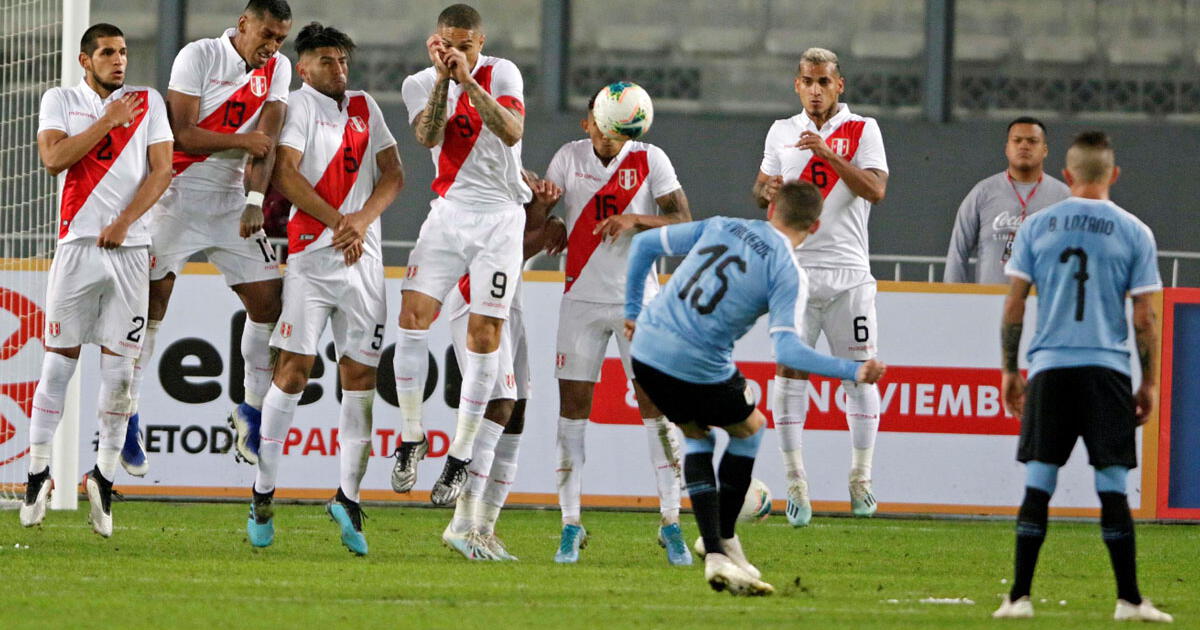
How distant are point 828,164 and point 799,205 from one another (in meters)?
2.88

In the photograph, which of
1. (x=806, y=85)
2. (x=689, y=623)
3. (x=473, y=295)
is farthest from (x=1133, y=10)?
(x=689, y=623)

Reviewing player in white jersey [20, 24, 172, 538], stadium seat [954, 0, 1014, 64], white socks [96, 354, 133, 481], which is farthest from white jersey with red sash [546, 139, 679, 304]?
stadium seat [954, 0, 1014, 64]

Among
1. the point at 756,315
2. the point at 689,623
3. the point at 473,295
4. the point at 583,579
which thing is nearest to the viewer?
the point at 689,623

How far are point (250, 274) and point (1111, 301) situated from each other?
16.4ft

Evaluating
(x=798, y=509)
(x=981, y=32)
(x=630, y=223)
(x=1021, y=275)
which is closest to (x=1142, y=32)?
(x=981, y=32)

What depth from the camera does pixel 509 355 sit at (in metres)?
9.14

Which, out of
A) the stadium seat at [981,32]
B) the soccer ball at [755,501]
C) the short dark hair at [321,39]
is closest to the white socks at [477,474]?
the soccer ball at [755,501]

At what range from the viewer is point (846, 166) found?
9727 mm

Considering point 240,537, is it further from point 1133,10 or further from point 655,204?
point 1133,10

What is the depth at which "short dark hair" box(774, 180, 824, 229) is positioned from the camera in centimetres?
723

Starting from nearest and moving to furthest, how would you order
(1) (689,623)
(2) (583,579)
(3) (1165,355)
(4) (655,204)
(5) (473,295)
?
1. (1) (689,623)
2. (2) (583,579)
3. (5) (473,295)
4. (4) (655,204)
5. (3) (1165,355)

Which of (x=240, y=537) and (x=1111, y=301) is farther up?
(x=1111, y=301)

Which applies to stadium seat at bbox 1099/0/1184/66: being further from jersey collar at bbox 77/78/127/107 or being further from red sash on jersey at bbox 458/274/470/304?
jersey collar at bbox 77/78/127/107

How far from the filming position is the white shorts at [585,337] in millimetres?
9281
